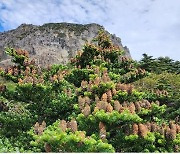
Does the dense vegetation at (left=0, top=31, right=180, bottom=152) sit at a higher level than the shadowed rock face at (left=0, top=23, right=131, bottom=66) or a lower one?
lower

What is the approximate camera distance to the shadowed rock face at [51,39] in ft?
201

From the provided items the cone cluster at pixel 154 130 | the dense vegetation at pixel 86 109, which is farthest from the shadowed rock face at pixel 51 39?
the cone cluster at pixel 154 130

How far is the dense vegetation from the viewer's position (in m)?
7.12

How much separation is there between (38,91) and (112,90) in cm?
267

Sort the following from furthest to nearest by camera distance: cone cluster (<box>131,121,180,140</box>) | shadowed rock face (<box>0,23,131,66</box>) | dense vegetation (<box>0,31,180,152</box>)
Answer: shadowed rock face (<box>0,23,131,66</box>) → cone cluster (<box>131,121,180,140</box>) → dense vegetation (<box>0,31,180,152</box>)

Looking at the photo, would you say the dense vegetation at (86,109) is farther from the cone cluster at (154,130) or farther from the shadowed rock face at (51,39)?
the shadowed rock face at (51,39)

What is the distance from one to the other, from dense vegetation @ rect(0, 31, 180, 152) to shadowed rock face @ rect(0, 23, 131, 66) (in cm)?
4324

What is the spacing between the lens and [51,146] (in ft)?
21.2

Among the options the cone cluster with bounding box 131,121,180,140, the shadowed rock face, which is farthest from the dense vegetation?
the shadowed rock face

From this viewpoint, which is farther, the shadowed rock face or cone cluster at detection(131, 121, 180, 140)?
the shadowed rock face

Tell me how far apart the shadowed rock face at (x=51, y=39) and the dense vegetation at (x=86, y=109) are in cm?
4324

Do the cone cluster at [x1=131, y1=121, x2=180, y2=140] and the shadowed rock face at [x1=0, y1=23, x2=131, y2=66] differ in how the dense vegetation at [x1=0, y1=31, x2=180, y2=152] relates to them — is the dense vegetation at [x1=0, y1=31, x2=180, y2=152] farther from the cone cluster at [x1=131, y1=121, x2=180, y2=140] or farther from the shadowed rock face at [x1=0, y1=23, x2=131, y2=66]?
the shadowed rock face at [x1=0, y1=23, x2=131, y2=66]

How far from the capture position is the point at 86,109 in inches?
301

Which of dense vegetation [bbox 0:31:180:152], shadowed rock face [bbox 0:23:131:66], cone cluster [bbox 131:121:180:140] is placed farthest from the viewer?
shadowed rock face [bbox 0:23:131:66]
